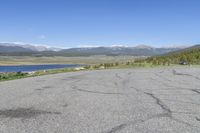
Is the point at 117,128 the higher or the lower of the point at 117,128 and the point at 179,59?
the higher

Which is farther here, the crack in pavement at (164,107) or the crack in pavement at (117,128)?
the crack in pavement at (164,107)

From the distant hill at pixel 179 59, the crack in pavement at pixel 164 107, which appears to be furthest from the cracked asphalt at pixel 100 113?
the distant hill at pixel 179 59

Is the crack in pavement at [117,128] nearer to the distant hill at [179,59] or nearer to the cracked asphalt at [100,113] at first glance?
the cracked asphalt at [100,113]

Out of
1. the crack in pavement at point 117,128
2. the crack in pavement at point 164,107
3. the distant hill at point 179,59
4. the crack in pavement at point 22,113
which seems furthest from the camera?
the distant hill at point 179,59

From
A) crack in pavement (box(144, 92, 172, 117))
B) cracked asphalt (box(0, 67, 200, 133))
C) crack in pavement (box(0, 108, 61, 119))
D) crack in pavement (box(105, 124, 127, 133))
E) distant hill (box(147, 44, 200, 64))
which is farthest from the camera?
distant hill (box(147, 44, 200, 64))

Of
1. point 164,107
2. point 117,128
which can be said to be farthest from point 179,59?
point 117,128

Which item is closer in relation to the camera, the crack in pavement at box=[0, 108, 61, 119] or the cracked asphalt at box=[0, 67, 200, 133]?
the cracked asphalt at box=[0, 67, 200, 133]

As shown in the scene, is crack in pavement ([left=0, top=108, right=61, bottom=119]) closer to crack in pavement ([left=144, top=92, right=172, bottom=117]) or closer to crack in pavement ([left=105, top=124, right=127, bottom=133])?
crack in pavement ([left=105, top=124, right=127, bottom=133])

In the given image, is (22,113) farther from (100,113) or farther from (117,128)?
(117,128)

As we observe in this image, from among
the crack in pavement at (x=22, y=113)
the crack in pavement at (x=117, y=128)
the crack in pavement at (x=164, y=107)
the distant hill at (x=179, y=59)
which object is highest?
the crack in pavement at (x=117, y=128)

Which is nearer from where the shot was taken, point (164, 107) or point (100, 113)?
point (100, 113)

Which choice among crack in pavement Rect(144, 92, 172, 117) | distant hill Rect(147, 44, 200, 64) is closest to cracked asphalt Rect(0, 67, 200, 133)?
crack in pavement Rect(144, 92, 172, 117)

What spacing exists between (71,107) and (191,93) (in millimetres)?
5030

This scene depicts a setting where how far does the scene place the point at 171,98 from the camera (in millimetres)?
10609
